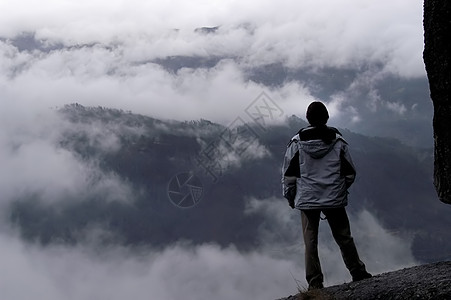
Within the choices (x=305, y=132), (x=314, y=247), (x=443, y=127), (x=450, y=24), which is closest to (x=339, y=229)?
(x=314, y=247)

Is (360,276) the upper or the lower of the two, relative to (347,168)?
lower

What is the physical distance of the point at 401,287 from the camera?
652 centimetres

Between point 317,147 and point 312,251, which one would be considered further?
point 312,251

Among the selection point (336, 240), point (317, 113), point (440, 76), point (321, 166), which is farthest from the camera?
point (336, 240)

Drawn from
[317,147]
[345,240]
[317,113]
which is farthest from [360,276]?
[317,113]

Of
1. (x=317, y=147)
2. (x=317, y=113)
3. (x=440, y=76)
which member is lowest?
(x=317, y=147)

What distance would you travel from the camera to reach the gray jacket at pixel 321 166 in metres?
7.61

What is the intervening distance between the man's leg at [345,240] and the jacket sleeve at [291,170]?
0.67 m

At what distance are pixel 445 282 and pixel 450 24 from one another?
11.7 ft

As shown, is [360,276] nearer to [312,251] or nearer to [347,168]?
[312,251]

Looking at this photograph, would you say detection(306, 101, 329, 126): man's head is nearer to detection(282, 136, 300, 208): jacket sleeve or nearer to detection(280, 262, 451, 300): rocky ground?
detection(282, 136, 300, 208): jacket sleeve

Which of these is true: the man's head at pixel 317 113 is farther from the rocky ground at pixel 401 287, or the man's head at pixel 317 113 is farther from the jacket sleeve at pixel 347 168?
the rocky ground at pixel 401 287

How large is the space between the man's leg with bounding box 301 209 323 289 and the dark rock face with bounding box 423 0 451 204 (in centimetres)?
200

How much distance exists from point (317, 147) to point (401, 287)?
2.44m
